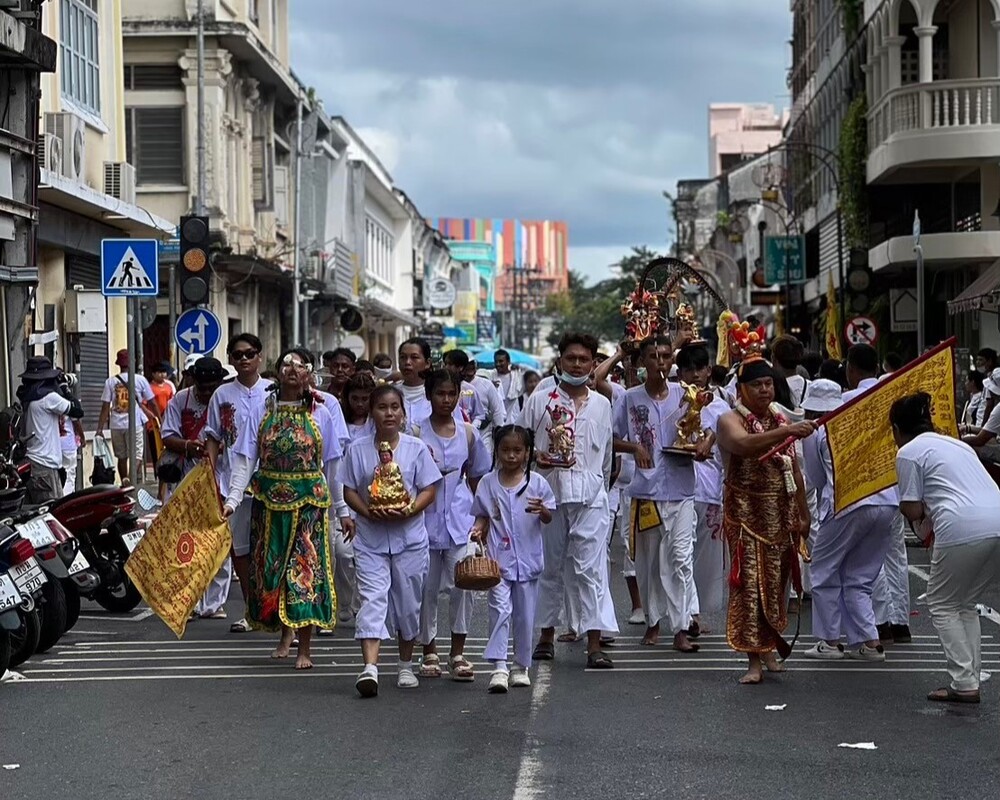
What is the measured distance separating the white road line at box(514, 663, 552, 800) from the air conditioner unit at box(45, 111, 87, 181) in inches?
643

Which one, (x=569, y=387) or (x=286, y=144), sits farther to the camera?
(x=286, y=144)

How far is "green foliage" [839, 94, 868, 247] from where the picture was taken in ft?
129

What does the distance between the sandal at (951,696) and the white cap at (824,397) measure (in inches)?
100

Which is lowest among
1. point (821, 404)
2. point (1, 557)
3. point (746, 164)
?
point (1, 557)

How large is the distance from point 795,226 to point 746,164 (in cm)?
3031

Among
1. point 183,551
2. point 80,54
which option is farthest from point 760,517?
point 80,54

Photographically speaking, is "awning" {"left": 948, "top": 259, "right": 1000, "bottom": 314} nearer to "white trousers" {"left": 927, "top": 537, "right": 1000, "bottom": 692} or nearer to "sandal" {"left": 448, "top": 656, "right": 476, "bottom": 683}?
"sandal" {"left": 448, "top": 656, "right": 476, "bottom": 683}

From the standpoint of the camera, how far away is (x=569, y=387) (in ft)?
37.5

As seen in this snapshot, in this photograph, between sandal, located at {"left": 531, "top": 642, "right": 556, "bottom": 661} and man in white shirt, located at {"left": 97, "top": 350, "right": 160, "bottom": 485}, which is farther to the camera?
man in white shirt, located at {"left": 97, "top": 350, "right": 160, "bottom": 485}

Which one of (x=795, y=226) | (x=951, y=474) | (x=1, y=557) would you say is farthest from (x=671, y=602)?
(x=795, y=226)

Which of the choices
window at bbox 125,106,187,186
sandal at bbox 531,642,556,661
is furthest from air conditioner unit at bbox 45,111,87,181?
sandal at bbox 531,642,556,661

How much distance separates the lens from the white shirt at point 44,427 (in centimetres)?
1816

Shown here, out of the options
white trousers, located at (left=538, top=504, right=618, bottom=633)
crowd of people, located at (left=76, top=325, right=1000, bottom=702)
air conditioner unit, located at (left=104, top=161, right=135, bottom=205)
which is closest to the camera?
crowd of people, located at (left=76, top=325, right=1000, bottom=702)

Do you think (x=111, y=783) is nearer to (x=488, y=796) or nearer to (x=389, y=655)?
(x=488, y=796)
